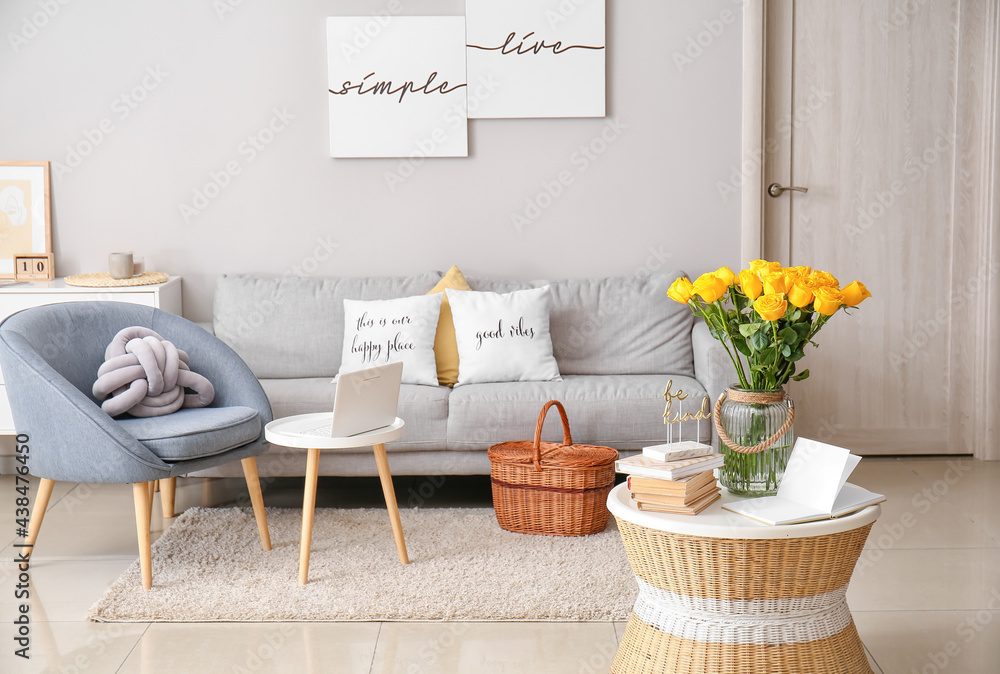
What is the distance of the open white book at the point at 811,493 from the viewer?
1.68 meters

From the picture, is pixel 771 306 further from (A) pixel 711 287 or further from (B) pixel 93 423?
(B) pixel 93 423

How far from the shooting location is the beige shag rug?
2.26m

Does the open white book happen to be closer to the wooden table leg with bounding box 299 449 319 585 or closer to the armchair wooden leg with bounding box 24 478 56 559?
the wooden table leg with bounding box 299 449 319 585

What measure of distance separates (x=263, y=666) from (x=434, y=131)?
7.49 ft

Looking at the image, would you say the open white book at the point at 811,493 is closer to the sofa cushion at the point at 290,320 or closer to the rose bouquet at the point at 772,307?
the rose bouquet at the point at 772,307

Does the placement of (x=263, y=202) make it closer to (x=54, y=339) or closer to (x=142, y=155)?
(x=142, y=155)

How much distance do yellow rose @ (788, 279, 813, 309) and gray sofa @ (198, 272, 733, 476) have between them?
4.25ft

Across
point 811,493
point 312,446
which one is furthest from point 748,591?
point 312,446

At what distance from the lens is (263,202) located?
3660 millimetres

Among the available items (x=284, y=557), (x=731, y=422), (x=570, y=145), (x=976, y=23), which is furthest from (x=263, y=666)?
(x=976, y=23)

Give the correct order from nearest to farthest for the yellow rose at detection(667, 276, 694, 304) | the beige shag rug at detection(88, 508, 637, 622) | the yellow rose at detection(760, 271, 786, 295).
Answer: the yellow rose at detection(760, 271, 786, 295)
the yellow rose at detection(667, 276, 694, 304)
the beige shag rug at detection(88, 508, 637, 622)

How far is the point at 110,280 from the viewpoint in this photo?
3.41 m

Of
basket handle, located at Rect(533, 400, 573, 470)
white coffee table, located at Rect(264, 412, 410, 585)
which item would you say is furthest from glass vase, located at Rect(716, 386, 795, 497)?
white coffee table, located at Rect(264, 412, 410, 585)

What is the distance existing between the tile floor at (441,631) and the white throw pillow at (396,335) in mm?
908
